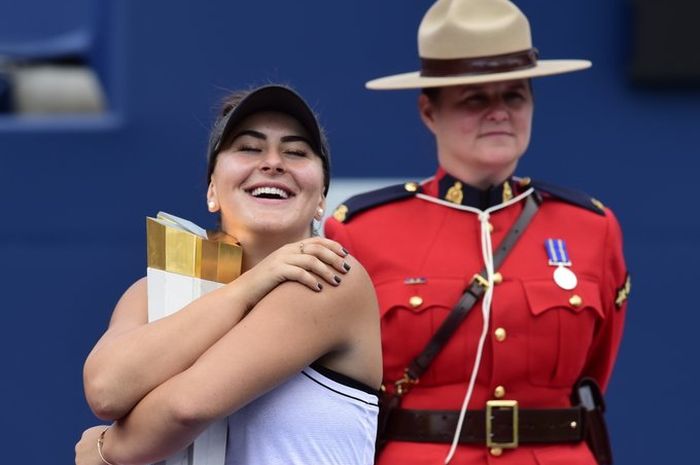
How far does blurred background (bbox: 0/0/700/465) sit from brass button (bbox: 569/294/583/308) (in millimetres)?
1389

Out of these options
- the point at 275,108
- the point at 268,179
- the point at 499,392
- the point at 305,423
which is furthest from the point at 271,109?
the point at 499,392

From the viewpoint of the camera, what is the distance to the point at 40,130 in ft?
14.6

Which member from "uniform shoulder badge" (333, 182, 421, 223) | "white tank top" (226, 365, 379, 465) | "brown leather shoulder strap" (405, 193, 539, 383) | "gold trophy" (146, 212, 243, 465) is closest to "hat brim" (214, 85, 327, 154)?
"gold trophy" (146, 212, 243, 465)

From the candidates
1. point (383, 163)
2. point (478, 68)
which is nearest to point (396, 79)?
point (478, 68)

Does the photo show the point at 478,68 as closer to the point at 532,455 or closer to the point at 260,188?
the point at 532,455

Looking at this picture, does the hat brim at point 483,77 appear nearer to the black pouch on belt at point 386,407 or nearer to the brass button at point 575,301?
the brass button at point 575,301

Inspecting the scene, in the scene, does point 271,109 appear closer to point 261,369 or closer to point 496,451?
point 261,369

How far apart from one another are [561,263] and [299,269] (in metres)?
1.23

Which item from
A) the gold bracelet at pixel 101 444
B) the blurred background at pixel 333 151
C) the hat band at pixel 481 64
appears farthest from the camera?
the blurred background at pixel 333 151

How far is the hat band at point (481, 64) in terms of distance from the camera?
3.20 metres

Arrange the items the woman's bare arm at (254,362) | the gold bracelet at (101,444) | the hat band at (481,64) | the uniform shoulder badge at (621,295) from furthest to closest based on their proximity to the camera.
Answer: the uniform shoulder badge at (621,295), the hat band at (481,64), the gold bracelet at (101,444), the woman's bare arm at (254,362)

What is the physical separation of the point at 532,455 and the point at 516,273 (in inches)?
14.5

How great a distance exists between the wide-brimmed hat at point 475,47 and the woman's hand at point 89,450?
121cm

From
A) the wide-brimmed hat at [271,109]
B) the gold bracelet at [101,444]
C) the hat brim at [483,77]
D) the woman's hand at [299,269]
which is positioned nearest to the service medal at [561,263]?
the hat brim at [483,77]
